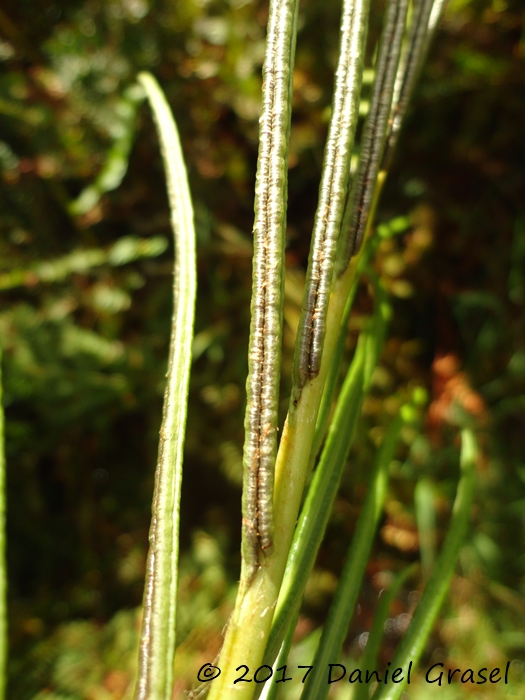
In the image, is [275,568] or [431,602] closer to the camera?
[275,568]

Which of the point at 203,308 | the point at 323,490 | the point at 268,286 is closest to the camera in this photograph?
the point at 268,286

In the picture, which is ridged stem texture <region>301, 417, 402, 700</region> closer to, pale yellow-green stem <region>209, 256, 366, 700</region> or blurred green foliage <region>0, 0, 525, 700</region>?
pale yellow-green stem <region>209, 256, 366, 700</region>

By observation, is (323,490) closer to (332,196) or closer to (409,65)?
(332,196)

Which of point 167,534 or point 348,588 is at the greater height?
point 167,534

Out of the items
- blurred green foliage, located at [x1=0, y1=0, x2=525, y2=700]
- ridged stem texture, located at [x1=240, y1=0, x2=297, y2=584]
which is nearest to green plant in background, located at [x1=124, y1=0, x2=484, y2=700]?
ridged stem texture, located at [x1=240, y1=0, x2=297, y2=584]

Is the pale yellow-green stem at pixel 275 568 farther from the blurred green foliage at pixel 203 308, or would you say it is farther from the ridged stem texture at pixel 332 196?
the blurred green foliage at pixel 203 308

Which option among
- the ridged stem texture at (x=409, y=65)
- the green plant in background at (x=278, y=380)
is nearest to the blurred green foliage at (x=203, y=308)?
the ridged stem texture at (x=409, y=65)

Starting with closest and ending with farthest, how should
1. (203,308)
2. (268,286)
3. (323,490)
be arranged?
1. (268,286)
2. (323,490)
3. (203,308)

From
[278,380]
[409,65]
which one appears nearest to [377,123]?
[409,65]

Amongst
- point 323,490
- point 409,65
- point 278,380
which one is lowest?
point 323,490
